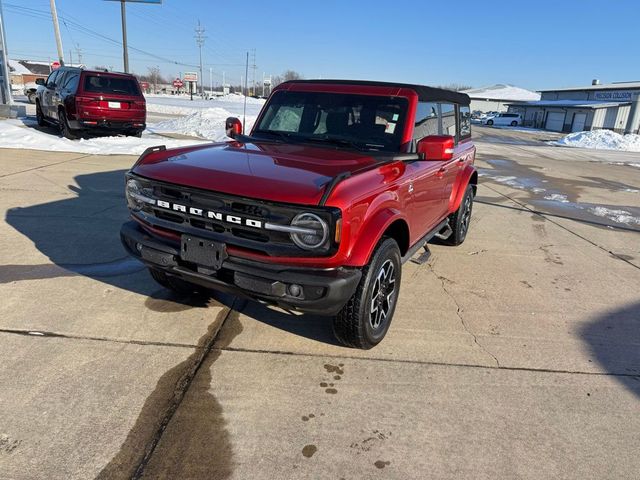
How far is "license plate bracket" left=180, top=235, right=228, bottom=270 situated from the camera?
2957 millimetres

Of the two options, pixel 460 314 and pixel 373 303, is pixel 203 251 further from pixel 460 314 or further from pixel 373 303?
pixel 460 314

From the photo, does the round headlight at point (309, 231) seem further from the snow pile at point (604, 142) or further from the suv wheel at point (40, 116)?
the snow pile at point (604, 142)

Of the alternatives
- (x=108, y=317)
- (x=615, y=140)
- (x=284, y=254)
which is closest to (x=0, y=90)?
(x=108, y=317)

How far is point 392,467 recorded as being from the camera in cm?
238

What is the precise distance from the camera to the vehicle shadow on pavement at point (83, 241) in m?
4.34

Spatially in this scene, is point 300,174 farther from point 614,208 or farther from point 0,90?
point 0,90

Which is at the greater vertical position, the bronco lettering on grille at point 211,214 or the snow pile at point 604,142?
the bronco lettering on grille at point 211,214

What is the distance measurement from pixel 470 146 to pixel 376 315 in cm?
376

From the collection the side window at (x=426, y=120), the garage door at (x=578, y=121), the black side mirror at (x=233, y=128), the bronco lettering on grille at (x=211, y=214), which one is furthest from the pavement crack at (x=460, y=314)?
the garage door at (x=578, y=121)

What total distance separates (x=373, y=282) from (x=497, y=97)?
102834mm

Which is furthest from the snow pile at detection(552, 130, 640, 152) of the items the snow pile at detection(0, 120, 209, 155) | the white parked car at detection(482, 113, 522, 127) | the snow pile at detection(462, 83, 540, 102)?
the snow pile at detection(462, 83, 540, 102)

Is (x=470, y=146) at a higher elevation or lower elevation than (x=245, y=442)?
higher

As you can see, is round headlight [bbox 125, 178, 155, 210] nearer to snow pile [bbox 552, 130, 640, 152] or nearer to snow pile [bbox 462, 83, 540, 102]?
snow pile [bbox 552, 130, 640, 152]

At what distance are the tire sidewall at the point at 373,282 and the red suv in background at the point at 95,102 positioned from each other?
11.2 meters
